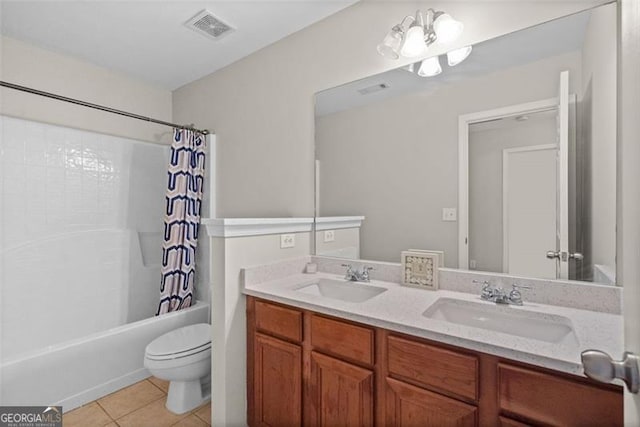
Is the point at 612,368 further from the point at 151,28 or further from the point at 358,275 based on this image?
the point at 151,28

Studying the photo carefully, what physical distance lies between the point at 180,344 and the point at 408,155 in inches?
68.3

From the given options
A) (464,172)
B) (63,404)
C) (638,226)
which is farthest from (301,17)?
(63,404)

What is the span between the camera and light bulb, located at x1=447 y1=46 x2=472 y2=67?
151cm

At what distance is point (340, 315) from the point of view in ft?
Answer: 4.14

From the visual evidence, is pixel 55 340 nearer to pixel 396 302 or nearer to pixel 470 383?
pixel 396 302

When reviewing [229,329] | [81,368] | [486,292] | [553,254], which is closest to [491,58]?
[553,254]

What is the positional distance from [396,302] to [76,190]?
257cm

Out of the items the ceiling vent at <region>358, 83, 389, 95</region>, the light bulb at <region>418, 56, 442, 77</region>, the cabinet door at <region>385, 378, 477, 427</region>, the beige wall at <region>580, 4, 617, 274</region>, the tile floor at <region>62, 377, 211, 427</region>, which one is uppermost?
the light bulb at <region>418, 56, 442, 77</region>

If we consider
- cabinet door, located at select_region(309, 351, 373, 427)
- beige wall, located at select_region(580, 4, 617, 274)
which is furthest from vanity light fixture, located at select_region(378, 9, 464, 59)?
cabinet door, located at select_region(309, 351, 373, 427)

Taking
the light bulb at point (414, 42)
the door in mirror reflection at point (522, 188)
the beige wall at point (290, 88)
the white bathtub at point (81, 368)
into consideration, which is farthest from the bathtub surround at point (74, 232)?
the door in mirror reflection at point (522, 188)

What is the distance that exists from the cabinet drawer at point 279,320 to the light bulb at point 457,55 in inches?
56.1

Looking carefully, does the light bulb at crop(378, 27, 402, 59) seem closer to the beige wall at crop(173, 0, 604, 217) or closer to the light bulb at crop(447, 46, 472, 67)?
the beige wall at crop(173, 0, 604, 217)

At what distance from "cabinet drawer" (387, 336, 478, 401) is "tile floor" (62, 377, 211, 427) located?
130 centimetres

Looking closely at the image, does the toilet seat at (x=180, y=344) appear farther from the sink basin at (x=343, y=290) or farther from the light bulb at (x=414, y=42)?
the light bulb at (x=414, y=42)
